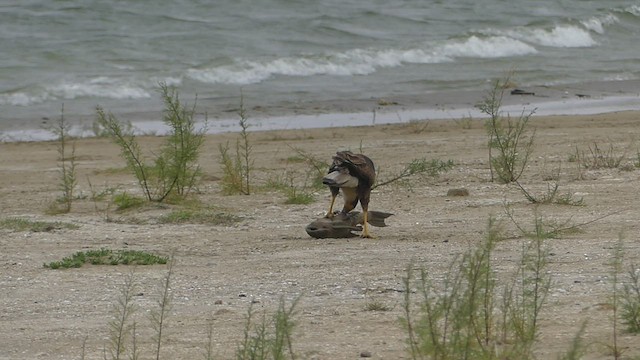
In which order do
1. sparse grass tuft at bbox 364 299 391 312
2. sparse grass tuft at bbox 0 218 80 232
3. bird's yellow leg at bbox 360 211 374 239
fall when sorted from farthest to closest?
sparse grass tuft at bbox 0 218 80 232, bird's yellow leg at bbox 360 211 374 239, sparse grass tuft at bbox 364 299 391 312

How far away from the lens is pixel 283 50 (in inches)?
955

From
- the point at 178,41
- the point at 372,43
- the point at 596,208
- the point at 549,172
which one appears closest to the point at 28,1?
the point at 178,41

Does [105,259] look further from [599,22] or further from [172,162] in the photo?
[599,22]

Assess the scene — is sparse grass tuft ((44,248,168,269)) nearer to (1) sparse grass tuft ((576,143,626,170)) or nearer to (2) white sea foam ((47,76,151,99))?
(1) sparse grass tuft ((576,143,626,170))

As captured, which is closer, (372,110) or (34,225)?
(34,225)

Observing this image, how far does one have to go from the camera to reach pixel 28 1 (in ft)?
92.1

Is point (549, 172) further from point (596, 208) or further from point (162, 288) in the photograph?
point (162, 288)

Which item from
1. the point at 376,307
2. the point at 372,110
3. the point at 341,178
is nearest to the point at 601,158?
the point at 341,178

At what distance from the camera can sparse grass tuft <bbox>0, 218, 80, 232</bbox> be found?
31.8 ft

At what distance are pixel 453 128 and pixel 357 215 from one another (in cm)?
733

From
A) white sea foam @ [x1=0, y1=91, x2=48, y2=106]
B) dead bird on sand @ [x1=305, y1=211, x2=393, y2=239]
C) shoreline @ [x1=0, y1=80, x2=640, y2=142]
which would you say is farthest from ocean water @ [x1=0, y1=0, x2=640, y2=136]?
dead bird on sand @ [x1=305, y1=211, x2=393, y2=239]

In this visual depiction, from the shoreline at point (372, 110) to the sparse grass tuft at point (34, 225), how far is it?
642 cm

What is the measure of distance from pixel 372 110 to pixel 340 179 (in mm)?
10362

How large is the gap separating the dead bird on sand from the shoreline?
772 cm
